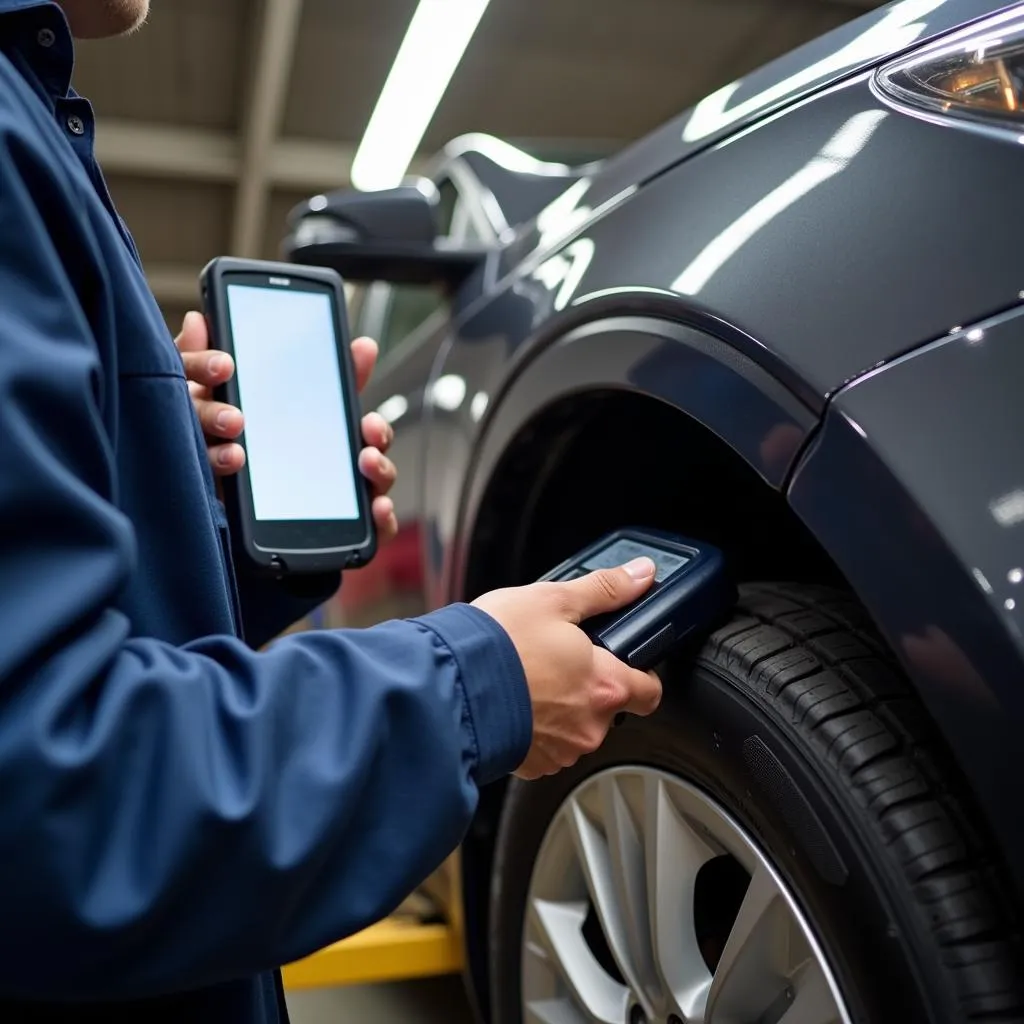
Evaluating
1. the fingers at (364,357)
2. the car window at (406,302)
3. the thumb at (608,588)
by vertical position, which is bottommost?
the thumb at (608,588)

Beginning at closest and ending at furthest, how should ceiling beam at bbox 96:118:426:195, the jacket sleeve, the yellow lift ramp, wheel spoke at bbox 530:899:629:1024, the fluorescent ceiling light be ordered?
1. the jacket sleeve
2. wheel spoke at bbox 530:899:629:1024
3. the yellow lift ramp
4. the fluorescent ceiling light
5. ceiling beam at bbox 96:118:426:195

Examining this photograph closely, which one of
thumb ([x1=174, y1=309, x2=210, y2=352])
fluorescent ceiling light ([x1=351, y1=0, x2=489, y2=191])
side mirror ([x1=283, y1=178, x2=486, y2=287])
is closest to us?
thumb ([x1=174, y1=309, x2=210, y2=352])

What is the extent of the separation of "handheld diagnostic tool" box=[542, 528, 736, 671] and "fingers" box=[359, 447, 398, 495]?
291 millimetres

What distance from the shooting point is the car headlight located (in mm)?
718

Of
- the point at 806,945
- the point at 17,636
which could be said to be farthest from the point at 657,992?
the point at 17,636

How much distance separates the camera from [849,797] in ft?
2.34

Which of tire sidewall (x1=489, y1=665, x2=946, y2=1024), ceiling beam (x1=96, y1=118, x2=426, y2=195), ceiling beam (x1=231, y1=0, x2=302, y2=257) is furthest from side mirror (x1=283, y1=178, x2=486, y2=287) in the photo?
ceiling beam (x1=96, y1=118, x2=426, y2=195)

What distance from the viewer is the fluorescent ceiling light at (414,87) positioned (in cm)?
611

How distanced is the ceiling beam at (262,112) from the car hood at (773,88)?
5463mm

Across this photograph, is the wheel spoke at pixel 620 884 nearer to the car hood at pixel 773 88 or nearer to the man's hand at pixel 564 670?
the man's hand at pixel 564 670

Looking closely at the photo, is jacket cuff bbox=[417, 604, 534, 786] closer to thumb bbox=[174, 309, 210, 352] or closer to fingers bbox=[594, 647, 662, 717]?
fingers bbox=[594, 647, 662, 717]

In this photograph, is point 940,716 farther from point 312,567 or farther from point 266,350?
point 266,350

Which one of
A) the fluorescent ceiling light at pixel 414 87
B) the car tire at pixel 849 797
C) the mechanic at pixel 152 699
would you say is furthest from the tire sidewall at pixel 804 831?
the fluorescent ceiling light at pixel 414 87

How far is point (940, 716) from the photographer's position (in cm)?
66
